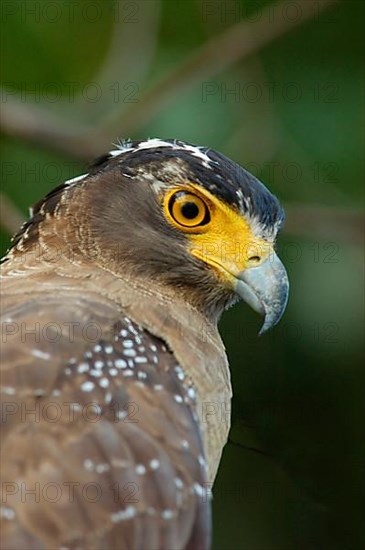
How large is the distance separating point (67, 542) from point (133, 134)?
3.26 meters

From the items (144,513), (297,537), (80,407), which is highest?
(80,407)

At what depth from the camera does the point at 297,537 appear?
20.4 ft

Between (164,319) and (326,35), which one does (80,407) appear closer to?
(164,319)

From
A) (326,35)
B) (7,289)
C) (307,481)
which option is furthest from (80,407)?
(326,35)

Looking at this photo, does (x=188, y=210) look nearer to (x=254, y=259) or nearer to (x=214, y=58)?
(x=254, y=259)

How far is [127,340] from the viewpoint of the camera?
12.6ft

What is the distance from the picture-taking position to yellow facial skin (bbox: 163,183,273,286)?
4.09 metres

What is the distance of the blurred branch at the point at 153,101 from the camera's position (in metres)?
5.90

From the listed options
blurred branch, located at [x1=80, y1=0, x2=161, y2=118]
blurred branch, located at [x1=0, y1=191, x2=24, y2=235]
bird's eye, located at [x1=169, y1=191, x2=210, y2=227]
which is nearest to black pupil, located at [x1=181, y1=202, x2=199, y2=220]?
bird's eye, located at [x1=169, y1=191, x2=210, y2=227]

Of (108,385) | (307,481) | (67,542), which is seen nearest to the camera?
(67,542)

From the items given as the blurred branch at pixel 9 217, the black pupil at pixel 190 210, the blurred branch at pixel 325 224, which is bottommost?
the blurred branch at pixel 325 224

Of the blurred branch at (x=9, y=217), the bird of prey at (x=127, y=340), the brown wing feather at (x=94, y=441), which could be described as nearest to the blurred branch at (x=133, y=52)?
the blurred branch at (x=9, y=217)

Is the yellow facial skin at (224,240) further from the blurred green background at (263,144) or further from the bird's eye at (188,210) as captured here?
the blurred green background at (263,144)

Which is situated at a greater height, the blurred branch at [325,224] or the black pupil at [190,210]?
the black pupil at [190,210]
